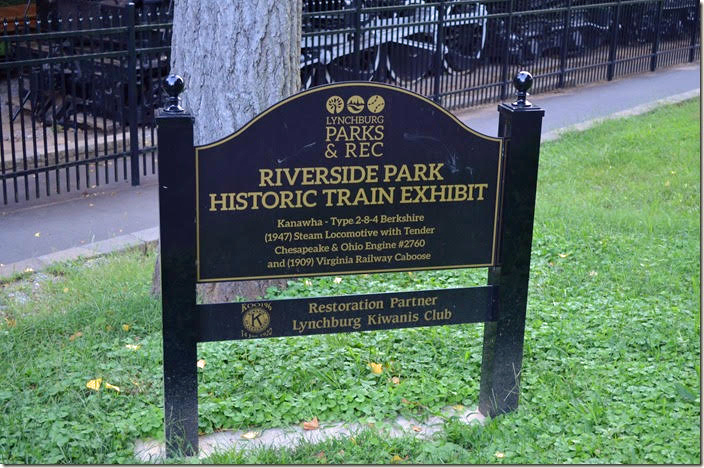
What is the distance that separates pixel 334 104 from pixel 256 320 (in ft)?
3.22

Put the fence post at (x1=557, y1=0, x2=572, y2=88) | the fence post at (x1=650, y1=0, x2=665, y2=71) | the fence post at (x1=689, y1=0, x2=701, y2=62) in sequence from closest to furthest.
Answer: the fence post at (x1=557, y1=0, x2=572, y2=88)
the fence post at (x1=650, y1=0, x2=665, y2=71)
the fence post at (x1=689, y1=0, x2=701, y2=62)

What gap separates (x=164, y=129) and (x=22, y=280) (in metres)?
3.39

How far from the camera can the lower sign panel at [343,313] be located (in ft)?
12.8

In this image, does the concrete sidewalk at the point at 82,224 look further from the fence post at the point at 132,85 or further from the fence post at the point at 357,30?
the fence post at the point at 357,30

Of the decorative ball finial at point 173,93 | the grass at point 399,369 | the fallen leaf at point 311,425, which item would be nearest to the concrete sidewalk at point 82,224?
the grass at point 399,369

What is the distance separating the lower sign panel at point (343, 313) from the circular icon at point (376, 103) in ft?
2.74

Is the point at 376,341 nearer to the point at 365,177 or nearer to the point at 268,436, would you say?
the point at 268,436

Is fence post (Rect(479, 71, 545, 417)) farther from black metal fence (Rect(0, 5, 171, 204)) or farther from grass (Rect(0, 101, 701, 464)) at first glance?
black metal fence (Rect(0, 5, 171, 204))

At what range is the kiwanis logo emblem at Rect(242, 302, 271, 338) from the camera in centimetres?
392

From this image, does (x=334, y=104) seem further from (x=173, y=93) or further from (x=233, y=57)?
(x=233, y=57)

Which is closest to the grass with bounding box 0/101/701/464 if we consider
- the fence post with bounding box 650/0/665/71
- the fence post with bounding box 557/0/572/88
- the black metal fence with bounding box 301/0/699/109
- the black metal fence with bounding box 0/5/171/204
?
the black metal fence with bounding box 0/5/171/204

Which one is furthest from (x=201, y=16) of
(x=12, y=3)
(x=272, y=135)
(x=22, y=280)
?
(x=12, y=3)

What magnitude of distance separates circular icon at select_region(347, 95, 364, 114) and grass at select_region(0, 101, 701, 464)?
1.45 meters

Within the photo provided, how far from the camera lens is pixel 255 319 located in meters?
3.94
